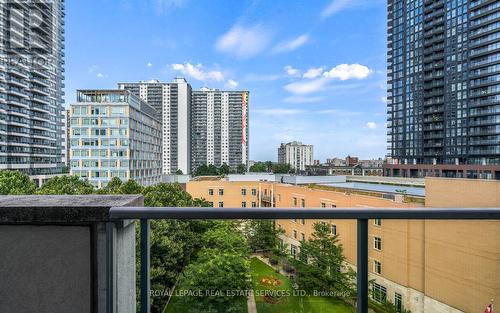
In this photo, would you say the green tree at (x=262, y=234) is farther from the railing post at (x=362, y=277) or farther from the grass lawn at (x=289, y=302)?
the railing post at (x=362, y=277)

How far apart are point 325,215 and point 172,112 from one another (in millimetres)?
69515

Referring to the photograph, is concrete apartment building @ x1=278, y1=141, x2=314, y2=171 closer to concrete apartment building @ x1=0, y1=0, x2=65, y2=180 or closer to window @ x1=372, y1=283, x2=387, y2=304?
concrete apartment building @ x1=0, y1=0, x2=65, y2=180

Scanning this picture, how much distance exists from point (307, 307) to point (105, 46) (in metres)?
36.9

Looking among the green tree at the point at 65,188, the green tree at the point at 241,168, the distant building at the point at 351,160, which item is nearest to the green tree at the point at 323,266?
the green tree at the point at 65,188

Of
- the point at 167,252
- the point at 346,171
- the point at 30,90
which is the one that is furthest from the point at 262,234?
the point at 346,171

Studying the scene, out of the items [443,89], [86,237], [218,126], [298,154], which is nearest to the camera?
[86,237]

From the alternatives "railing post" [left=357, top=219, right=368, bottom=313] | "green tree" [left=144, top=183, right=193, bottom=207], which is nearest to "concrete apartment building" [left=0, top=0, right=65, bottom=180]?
"green tree" [left=144, top=183, right=193, bottom=207]

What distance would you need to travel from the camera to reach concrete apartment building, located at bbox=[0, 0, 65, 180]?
39562 millimetres

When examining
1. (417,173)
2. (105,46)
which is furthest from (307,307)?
(417,173)

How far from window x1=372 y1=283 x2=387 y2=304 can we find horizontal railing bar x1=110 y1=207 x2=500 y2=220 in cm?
28

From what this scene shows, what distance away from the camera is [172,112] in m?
67.6

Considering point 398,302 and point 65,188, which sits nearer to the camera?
point 398,302

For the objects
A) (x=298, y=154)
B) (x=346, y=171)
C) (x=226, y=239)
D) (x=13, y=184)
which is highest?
(x=298, y=154)

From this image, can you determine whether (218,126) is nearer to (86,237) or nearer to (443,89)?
(443,89)
